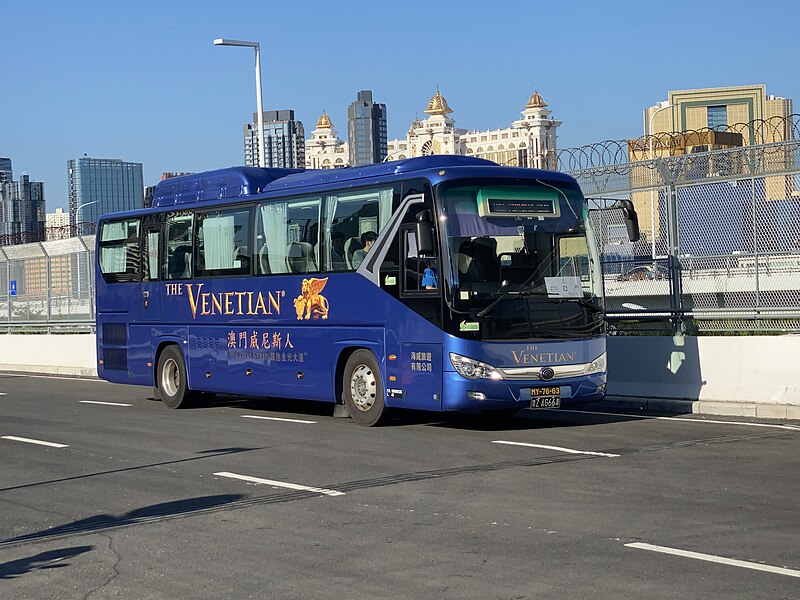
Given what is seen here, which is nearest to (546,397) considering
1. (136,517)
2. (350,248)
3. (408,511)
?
(350,248)

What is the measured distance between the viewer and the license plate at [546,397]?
15148 mm

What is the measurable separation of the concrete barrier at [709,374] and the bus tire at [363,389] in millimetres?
4070

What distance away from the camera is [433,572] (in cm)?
757

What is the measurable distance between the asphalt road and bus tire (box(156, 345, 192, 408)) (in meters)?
3.84

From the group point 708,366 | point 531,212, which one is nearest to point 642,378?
point 708,366

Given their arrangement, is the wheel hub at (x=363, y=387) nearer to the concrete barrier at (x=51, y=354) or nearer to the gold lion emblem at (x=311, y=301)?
the gold lion emblem at (x=311, y=301)

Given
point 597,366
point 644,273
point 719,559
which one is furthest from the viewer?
point 644,273

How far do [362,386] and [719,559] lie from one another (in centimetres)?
934

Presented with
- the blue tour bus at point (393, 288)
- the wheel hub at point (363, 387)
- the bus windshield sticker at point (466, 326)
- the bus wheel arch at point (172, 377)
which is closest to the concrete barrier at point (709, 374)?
the blue tour bus at point (393, 288)

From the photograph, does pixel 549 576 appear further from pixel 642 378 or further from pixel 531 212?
pixel 642 378

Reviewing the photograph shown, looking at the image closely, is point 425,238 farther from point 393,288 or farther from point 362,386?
point 362,386

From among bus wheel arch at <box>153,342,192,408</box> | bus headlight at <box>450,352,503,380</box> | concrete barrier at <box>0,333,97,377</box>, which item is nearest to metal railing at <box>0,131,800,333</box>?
bus headlight at <box>450,352,503,380</box>

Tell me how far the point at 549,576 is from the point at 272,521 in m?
2.80

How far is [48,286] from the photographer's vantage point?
33250 millimetres
